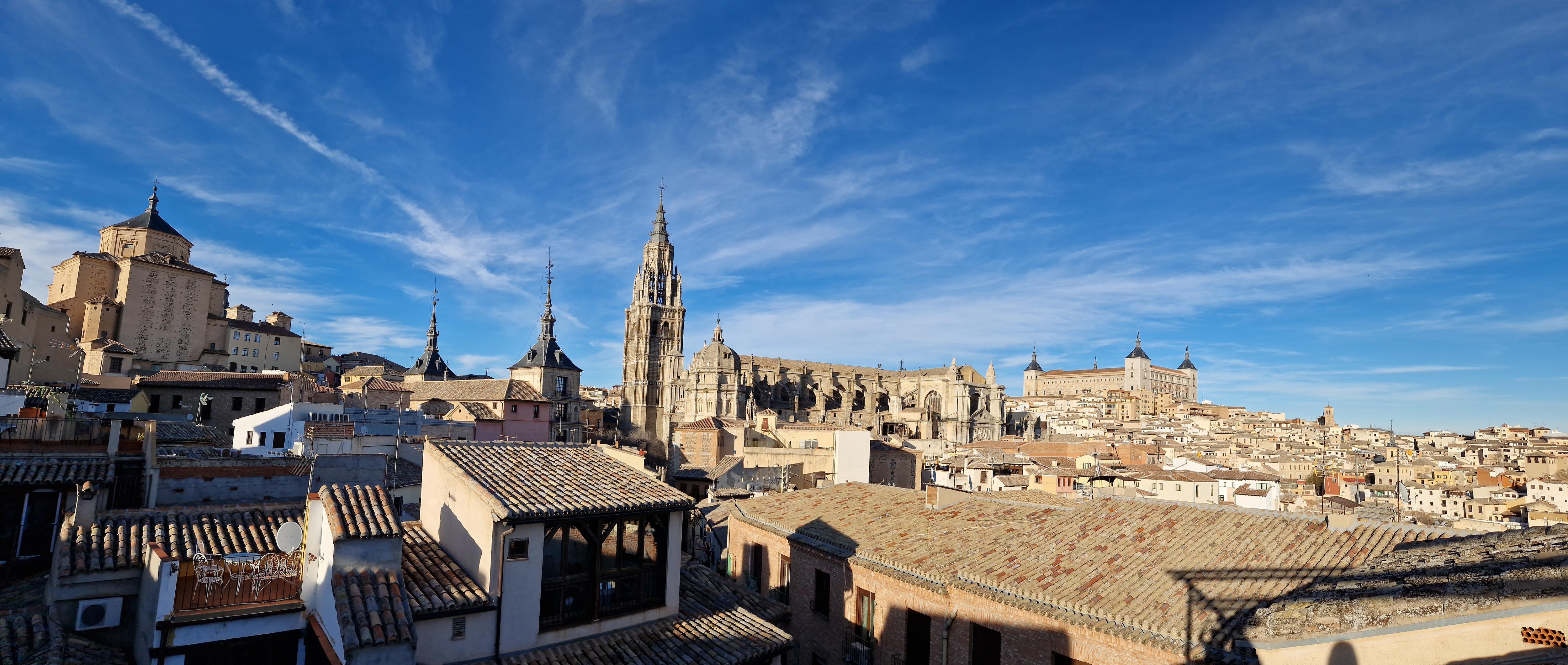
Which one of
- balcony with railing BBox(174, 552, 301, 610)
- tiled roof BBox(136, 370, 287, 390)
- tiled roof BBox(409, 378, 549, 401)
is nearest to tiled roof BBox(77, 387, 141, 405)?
tiled roof BBox(136, 370, 287, 390)

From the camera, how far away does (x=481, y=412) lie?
1660 inches

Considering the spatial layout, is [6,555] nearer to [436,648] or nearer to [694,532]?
[436,648]

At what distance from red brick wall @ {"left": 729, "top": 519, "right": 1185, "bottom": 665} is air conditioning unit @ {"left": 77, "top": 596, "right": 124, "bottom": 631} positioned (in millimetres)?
11487

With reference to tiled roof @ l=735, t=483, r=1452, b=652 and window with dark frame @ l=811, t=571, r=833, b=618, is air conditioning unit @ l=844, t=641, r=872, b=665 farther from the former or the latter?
tiled roof @ l=735, t=483, r=1452, b=652

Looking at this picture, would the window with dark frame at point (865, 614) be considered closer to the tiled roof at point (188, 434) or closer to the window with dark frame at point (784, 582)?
the window with dark frame at point (784, 582)

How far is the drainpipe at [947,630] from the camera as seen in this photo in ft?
41.2

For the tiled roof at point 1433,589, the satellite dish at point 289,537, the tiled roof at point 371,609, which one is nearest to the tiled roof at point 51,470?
the satellite dish at point 289,537

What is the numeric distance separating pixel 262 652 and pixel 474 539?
9.19ft

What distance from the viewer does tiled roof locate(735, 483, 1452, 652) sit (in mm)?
9977

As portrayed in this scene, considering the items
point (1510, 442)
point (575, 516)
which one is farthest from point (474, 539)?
point (1510, 442)

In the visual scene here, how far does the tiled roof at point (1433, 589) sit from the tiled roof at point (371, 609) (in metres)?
8.52

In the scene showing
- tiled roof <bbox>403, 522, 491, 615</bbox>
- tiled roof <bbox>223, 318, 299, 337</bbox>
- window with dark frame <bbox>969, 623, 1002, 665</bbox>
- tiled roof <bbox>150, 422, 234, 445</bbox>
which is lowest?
window with dark frame <bbox>969, 623, 1002, 665</bbox>

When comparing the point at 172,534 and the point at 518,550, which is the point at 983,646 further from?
the point at 172,534

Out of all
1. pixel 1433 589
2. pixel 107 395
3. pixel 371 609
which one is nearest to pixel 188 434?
pixel 107 395
